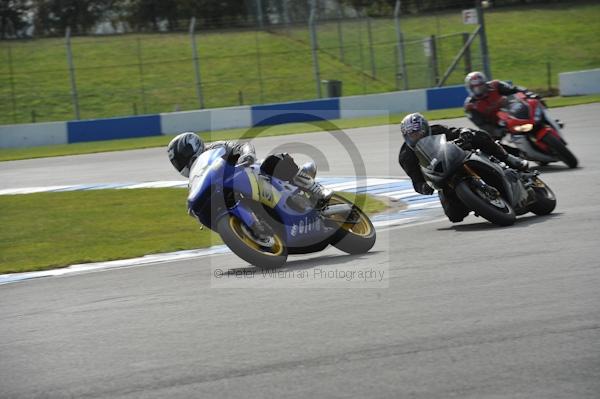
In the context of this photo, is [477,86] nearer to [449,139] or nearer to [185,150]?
[449,139]

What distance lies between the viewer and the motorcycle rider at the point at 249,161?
8289mm

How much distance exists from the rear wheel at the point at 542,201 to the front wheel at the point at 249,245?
115 inches

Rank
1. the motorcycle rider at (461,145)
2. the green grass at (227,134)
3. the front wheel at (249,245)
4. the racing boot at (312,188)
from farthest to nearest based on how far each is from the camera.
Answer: the green grass at (227,134)
the motorcycle rider at (461,145)
the racing boot at (312,188)
the front wheel at (249,245)

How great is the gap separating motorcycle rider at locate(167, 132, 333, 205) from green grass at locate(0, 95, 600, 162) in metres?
15.5

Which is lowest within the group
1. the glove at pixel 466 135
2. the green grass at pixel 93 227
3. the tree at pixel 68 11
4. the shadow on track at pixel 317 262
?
the green grass at pixel 93 227

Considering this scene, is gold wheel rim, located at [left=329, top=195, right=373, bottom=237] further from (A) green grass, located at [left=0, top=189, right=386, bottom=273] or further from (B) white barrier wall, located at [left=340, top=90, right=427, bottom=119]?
(B) white barrier wall, located at [left=340, top=90, right=427, bottom=119]

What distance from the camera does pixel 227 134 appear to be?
1010 inches

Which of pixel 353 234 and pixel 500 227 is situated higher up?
pixel 353 234

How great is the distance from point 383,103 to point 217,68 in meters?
8.32

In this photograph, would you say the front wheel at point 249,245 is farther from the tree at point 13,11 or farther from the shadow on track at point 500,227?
the tree at point 13,11

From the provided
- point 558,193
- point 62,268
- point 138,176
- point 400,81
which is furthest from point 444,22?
point 62,268

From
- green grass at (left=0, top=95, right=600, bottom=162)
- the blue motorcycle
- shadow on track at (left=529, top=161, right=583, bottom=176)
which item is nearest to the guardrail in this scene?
green grass at (left=0, top=95, right=600, bottom=162)

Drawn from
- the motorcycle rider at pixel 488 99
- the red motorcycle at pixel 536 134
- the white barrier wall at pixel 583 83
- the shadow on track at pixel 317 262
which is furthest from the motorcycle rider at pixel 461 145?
the white barrier wall at pixel 583 83

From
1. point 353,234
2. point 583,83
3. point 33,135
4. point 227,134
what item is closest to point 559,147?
point 353,234
